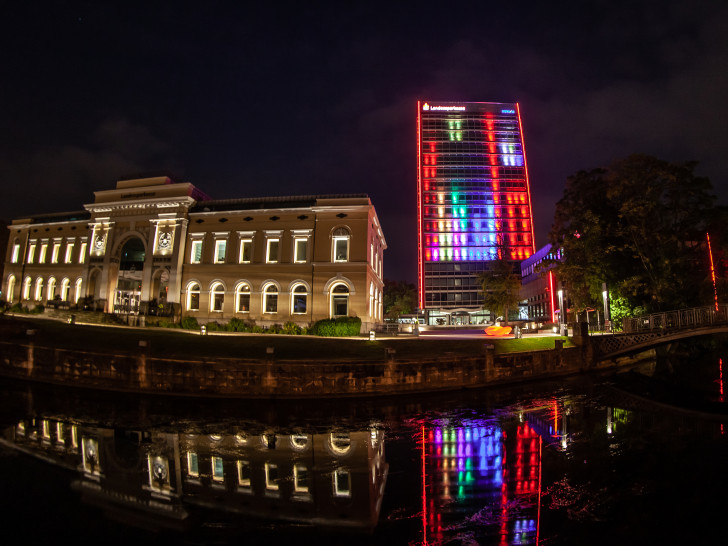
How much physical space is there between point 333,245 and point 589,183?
73.9ft

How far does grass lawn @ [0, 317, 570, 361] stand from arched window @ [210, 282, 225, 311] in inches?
283

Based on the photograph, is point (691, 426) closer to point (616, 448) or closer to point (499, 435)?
point (616, 448)

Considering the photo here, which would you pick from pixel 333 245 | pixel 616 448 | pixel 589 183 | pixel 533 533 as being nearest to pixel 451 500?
pixel 533 533

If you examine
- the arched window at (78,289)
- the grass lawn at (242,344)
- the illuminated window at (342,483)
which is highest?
the arched window at (78,289)

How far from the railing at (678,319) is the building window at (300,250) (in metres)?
26.3

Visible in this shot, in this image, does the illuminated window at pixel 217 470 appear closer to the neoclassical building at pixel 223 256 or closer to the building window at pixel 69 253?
the neoclassical building at pixel 223 256

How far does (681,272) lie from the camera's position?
1112 inches

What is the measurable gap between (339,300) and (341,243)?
17.7 ft

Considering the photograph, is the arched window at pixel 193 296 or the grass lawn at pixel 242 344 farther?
the arched window at pixel 193 296

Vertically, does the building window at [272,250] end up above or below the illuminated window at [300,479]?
above

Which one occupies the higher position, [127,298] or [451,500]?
[127,298]

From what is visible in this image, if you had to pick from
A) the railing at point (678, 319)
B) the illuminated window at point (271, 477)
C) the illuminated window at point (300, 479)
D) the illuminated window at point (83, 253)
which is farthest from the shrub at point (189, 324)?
the railing at point (678, 319)

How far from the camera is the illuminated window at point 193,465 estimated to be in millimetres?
8203

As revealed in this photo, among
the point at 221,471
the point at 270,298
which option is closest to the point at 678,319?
the point at 221,471
